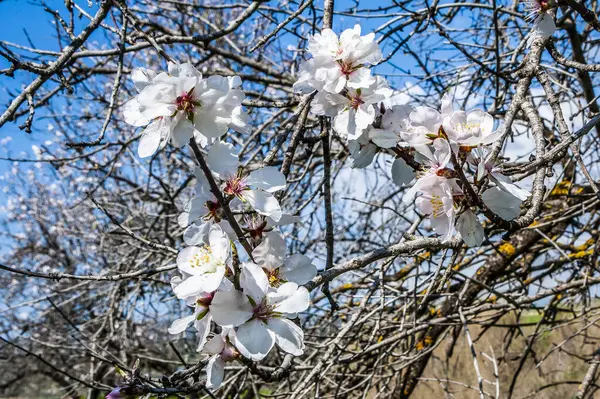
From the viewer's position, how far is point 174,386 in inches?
39.7

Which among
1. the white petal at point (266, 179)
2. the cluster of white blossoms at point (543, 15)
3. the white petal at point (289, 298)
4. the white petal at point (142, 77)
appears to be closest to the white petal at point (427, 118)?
the white petal at point (266, 179)

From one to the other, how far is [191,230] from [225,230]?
0.09 m

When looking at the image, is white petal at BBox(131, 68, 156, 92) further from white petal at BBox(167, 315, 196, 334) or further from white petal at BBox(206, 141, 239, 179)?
white petal at BBox(167, 315, 196, 334)

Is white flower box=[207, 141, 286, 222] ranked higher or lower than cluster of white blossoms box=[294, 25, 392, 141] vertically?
lower

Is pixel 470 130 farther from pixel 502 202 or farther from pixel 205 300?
pixel 205 300

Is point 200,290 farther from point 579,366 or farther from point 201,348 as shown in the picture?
point 579,366

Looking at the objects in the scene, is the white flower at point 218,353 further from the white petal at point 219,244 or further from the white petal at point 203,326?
the white petal at point 219,244

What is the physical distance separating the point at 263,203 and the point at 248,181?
6 centimetres

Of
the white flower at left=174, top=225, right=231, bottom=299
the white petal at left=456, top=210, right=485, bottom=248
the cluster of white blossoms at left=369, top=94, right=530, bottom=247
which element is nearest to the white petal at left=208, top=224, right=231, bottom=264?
the white flower at left=174, top=225, right=231, bottom=299

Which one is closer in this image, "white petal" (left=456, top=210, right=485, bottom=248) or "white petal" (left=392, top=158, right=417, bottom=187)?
"white petal" (left=456, top=210, right=485, bottom=248)

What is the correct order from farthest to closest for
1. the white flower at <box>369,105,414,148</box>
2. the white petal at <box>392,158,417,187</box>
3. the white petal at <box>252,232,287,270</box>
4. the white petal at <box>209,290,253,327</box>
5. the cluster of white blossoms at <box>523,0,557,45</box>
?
the cluster of white blossoms at <box>523,0,557,45</box>
the white petal at <box>392,158,417,187</box>
the white flower at <box>369,105,414,148</box>
the white petal at <box>252,232,287,270</box>
the white petal at <box>209,290,253,327</box>

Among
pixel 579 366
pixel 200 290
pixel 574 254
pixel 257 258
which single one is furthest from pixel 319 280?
pixel 579 366

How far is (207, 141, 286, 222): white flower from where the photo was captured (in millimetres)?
932

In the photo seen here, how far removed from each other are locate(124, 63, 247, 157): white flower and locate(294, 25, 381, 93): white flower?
0.25 meters
